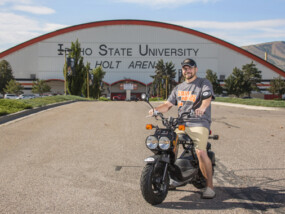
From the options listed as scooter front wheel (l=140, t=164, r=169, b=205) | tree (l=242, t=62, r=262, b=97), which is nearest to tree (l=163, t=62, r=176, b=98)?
tree (l=242, t=62, r=262, b=97)

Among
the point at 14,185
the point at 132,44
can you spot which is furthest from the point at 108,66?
the point at 14,185

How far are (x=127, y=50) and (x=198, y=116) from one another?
7395 centimetres

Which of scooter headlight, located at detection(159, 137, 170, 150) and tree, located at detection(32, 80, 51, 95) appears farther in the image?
tree, located at detection(32, 80, 51, 95)

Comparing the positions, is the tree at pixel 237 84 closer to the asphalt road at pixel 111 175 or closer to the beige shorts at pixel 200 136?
the asphalt road at pixel 111 175

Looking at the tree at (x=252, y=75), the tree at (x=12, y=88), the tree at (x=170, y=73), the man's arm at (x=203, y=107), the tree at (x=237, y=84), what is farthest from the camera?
the tree at (x=170, y=73)

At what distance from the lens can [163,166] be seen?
13.4 ft

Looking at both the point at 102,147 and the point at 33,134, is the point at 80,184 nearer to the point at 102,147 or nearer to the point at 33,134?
the point at 102,147

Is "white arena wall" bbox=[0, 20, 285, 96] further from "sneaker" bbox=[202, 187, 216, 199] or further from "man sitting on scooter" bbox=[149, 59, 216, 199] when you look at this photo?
"sneaker" bbox=[202, 187, 216, 199]

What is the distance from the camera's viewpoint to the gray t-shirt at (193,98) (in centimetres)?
436

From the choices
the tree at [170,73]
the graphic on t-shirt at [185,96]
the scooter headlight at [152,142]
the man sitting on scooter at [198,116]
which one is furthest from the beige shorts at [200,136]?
the tree at [170,73]

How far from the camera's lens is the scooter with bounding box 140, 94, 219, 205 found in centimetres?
391

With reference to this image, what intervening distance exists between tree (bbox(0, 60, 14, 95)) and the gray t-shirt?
72461 millimetres

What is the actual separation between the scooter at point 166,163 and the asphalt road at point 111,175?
227 millimetres

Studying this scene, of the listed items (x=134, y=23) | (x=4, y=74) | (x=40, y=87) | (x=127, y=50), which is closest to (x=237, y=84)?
(x=127, y=50)
